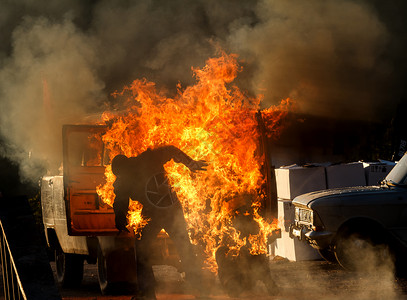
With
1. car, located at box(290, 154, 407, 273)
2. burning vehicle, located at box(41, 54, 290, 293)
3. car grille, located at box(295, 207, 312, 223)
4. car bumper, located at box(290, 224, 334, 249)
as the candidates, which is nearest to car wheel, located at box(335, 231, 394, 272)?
car, located at box(290, 154, 407, 273)

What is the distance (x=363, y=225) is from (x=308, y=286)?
1.36 meters

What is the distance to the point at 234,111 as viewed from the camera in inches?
335

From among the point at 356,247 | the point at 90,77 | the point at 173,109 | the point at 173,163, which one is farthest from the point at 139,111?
the point at 90,77

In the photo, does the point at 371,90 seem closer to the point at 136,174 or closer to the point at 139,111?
the point at 139,111

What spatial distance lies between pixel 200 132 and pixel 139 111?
0.98m

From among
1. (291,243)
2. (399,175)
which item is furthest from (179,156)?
(291,243)

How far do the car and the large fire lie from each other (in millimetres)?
1515

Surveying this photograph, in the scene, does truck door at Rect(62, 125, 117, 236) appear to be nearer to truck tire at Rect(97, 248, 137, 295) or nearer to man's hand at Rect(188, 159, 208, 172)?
truck tire at Rect(97, 248, 137, 295)

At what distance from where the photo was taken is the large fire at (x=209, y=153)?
8000 millimetres

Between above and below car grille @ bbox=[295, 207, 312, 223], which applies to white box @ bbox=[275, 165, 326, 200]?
above

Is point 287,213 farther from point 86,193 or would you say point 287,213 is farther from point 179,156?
point 179,156

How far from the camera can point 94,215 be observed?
343 inches

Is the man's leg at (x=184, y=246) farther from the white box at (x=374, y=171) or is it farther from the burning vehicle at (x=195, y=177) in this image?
the white box at (x=374, y=171)

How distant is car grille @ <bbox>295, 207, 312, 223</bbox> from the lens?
383 inches
